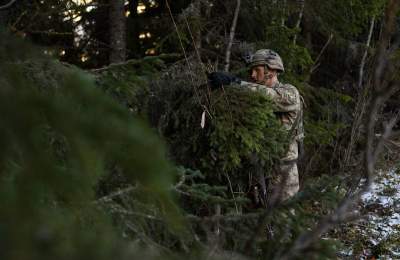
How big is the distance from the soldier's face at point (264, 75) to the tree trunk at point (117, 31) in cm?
269

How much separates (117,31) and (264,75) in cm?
297

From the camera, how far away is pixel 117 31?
742cm

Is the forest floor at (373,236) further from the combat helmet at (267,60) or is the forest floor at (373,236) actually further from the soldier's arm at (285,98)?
the combat helmet at (267,60)

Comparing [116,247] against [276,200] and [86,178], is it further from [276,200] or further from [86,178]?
[276,200]

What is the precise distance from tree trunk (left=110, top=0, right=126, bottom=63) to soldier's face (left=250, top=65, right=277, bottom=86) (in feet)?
8.82

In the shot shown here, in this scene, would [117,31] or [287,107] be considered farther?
[117,31]

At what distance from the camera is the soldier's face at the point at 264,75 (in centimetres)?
527

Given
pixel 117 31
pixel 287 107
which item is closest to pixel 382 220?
pixel 287 107

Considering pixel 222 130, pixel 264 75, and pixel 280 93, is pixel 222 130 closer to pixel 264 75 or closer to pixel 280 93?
pixel 280 93

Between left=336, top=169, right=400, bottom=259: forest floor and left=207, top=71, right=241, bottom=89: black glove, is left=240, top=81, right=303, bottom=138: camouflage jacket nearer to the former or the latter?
left=207, top=71, right=241, bottom=89: black glove

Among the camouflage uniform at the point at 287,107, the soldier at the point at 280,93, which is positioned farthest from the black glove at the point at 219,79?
the soldier at the point at 280,93

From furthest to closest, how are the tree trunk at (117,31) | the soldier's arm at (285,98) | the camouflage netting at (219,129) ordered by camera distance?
the tree trunk at (117,31), the soldier's arm at (285,98), the camouflage netting at (219,129)

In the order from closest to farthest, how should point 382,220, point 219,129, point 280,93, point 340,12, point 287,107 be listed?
point 219,129
point 280,93
point 287,107
point 382,220
point 340,12

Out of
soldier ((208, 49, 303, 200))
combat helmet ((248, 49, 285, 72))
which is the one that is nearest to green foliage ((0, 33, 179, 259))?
soldier ((208, 49, 303, 200))
